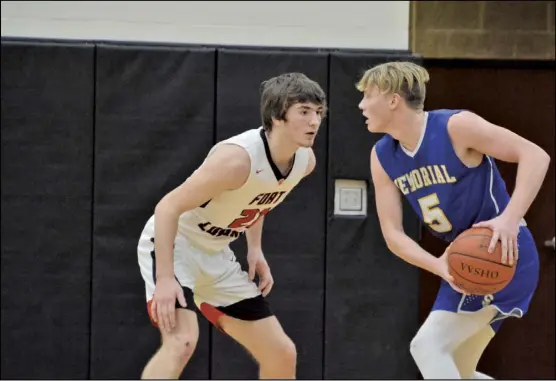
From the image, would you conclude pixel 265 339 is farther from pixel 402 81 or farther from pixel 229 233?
pixel 402 81

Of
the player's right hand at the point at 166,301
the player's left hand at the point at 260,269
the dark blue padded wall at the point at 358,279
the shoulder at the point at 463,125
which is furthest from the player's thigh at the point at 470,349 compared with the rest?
the dark blue padded wall at the point at 358,279

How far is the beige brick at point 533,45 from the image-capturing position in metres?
7.50

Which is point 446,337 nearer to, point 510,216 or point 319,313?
point 510,216

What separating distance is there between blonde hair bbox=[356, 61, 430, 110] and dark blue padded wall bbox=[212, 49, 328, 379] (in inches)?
95.3

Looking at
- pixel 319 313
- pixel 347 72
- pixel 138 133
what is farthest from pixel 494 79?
pixel 138 133

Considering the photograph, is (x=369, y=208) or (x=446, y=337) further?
(x=369, y=208)

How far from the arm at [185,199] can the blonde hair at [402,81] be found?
722 millimetres

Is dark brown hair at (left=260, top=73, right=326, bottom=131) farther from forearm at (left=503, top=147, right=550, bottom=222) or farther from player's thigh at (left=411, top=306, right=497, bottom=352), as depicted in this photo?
player's thigh at (left=411, top=306, right=497, bottom=352)

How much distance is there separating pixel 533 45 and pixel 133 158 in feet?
10.3

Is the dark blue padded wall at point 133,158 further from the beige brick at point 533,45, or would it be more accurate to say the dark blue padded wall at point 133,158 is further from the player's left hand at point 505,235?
the player's left hand at point 505,235

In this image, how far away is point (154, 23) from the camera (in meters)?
6.91

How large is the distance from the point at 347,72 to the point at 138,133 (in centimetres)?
149

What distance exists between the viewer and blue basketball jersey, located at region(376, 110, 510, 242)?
432 centimetres

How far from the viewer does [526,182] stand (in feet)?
13.6
